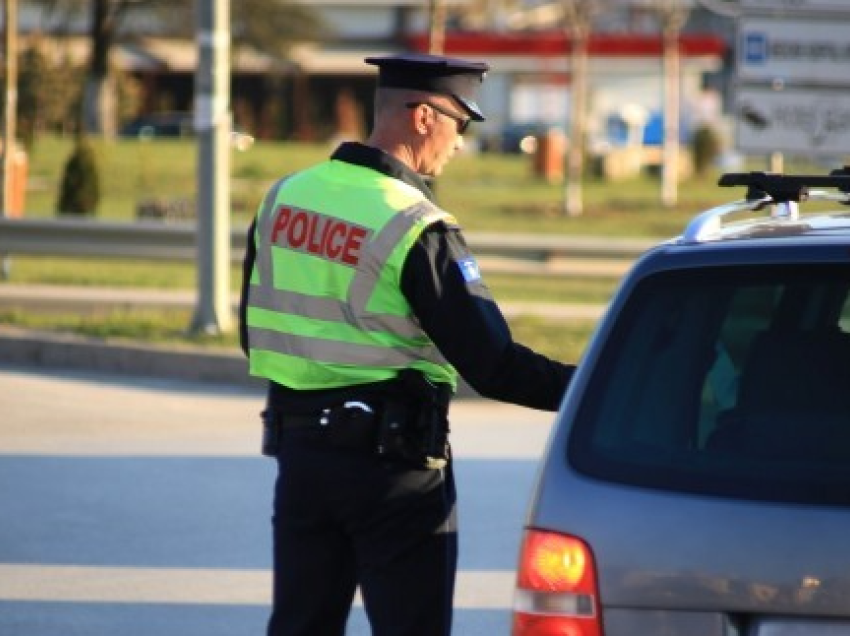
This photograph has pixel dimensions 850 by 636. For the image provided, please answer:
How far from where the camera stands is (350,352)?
480 cm

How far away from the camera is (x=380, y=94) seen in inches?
Result: 197

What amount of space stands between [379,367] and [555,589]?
3.24 feet

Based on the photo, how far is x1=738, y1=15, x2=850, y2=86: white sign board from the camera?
14.1 m

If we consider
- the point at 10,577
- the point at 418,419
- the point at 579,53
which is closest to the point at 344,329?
the point at 418,419

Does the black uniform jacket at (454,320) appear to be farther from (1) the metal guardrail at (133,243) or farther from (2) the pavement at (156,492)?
Answer: (1) the metal guardrail at (133,243)

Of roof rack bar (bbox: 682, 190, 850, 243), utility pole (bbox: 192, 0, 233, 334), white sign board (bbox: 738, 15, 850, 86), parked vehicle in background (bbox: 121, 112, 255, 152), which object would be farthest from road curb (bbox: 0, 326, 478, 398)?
parked vehicle in background (bbox: 121, 112, 255, 152)

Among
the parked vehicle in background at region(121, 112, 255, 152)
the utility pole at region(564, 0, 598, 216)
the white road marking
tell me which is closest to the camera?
the white road marking

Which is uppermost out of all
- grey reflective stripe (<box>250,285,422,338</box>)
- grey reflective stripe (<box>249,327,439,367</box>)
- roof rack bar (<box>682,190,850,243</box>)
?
roof rack bar (<box>682,190,850,243</box>)

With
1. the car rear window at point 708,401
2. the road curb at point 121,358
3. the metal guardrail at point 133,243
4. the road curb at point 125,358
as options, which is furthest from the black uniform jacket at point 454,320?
the metal guardrail at point 133,243

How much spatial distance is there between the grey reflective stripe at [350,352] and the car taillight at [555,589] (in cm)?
86

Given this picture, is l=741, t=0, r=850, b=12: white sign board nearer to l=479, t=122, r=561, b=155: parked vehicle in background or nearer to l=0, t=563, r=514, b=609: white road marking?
l=0, t=563, r=514, b=609: white road marking

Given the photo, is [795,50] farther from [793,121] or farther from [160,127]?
[160,127]

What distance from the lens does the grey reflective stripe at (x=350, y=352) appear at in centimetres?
480

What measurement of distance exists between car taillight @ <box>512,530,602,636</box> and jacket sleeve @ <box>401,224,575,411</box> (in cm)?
78
